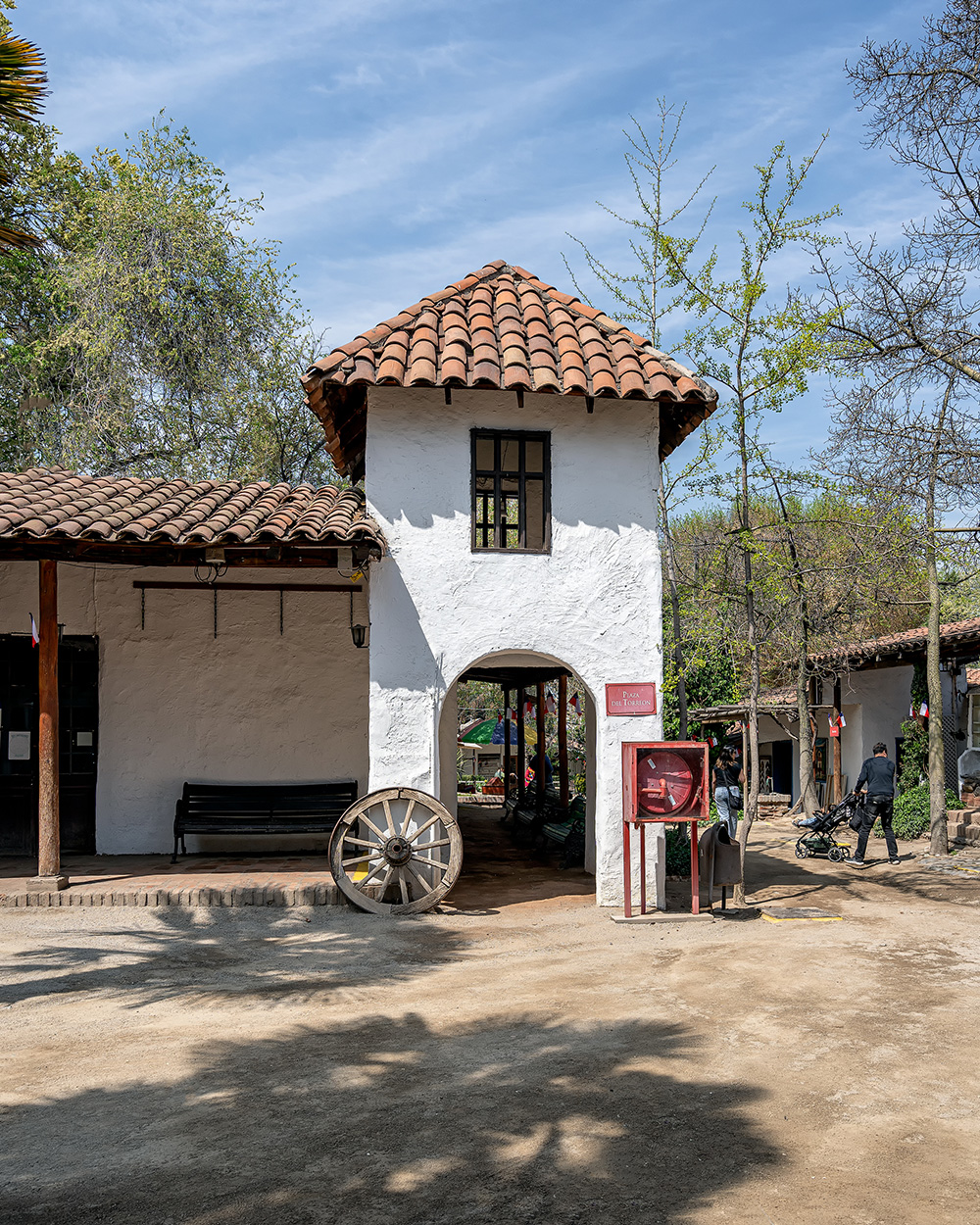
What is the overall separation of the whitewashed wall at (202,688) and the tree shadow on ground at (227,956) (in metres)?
2.57

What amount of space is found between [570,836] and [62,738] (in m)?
5.84

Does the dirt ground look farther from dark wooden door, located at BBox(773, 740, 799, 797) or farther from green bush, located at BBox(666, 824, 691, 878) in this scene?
dark wooden door, located at BBox(773, 740, 799, 797)

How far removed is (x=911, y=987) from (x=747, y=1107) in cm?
275

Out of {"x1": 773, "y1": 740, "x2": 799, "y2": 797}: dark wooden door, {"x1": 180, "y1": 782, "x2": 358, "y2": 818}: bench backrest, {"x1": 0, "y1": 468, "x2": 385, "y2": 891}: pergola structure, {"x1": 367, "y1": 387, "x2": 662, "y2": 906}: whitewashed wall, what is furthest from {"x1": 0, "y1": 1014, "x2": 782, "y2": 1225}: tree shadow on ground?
{"x1": 773, "y1": 740, "x2": 799, "y2": 797}: dark wooden door

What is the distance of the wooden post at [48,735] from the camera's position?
29.8 ft

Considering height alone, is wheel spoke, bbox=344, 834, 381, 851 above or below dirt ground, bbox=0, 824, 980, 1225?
above

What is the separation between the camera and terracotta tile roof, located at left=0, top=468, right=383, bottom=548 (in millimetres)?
8594

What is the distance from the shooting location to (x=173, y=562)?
9219 millimetres

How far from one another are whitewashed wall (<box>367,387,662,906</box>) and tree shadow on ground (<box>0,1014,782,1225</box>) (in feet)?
13.1

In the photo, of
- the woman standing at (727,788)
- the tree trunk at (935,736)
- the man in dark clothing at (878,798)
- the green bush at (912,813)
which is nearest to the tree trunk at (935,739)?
the tree trunk at (935,736)

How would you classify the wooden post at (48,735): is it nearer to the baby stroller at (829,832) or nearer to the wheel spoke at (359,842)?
the wheel spoke at (359,842)

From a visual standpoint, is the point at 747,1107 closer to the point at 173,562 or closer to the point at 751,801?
the point at 173,562

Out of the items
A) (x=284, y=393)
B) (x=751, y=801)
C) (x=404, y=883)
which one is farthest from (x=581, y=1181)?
(x=284, y=393)

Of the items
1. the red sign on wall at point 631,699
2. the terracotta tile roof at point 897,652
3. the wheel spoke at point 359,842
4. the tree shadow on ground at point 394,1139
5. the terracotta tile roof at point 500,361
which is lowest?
the tree shadow on ground at point 394,1139
